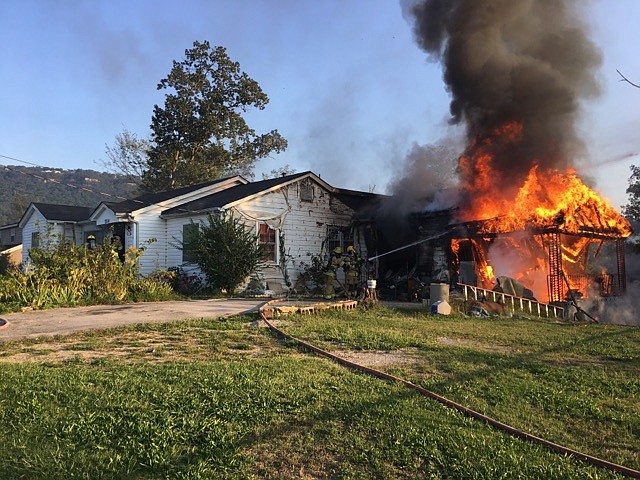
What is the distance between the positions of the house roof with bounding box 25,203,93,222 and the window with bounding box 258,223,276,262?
10506 mm

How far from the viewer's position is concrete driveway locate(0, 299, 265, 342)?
349 inches

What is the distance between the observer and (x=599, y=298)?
16953mm

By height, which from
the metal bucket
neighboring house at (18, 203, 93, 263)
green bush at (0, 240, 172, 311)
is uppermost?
neighboring house at (18, 203, 93, 263)

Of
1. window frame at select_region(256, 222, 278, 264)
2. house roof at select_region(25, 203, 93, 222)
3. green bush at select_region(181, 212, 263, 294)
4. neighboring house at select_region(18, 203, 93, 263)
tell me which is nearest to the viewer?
green bush at select_region(181, 212, 263, 294)

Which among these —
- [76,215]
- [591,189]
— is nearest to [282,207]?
[591,189]

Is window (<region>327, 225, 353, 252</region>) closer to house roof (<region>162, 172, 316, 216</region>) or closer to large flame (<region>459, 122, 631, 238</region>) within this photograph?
house roof (<region>162, 172, 316, 216</region>)

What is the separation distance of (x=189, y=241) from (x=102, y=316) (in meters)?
6.90

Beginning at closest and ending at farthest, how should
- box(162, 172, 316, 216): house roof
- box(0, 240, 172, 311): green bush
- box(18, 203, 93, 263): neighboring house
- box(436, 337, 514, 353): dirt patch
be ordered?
box(436, 337, 514, 353): dirt patch < box(0, 240, 172, 311): green bush < box(162, 172, 316, 216): house roof < box(18, 203, 93, 263): neighboring house

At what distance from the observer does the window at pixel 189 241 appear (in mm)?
17125

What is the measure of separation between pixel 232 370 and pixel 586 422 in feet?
11.5

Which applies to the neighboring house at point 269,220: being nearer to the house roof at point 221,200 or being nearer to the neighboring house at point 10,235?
the house roof at point 221,200

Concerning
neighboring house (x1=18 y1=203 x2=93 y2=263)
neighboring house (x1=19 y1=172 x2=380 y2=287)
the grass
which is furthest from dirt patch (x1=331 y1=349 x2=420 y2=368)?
neighboring house (x1=18 y1=203 x2=93 y2=263)

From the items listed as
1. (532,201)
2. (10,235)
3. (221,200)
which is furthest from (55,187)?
(532,201)

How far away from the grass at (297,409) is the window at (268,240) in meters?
11.1
